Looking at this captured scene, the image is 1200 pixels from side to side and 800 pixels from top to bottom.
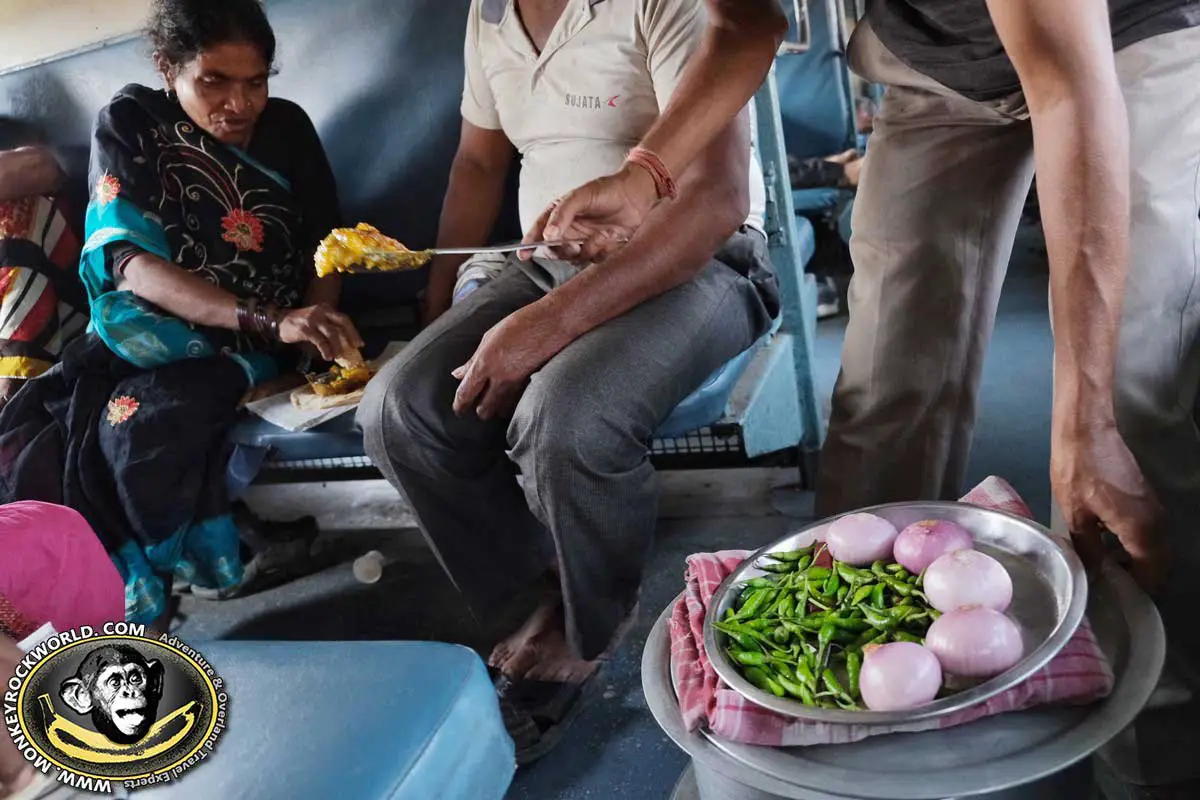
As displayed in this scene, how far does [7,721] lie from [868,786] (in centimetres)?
69

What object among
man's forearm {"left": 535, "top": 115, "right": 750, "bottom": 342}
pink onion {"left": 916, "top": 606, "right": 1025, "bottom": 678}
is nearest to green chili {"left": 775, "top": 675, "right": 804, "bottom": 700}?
pink onion {"left": 916, "top": 606, "right": 1025, "bottom": 678}

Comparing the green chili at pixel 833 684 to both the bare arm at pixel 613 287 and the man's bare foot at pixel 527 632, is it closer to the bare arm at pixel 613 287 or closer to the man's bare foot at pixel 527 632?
the bare arm at pixel 613 287

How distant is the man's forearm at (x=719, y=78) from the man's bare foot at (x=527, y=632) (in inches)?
30.5

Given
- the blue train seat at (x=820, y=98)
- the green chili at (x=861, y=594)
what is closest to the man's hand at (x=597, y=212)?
the green chili at (x=861, y=594)

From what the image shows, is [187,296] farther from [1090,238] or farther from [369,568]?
[1090,238]

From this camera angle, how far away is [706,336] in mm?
1445

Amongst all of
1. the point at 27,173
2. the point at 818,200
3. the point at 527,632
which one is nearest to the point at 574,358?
the point at 527,632

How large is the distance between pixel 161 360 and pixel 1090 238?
5.51 feet

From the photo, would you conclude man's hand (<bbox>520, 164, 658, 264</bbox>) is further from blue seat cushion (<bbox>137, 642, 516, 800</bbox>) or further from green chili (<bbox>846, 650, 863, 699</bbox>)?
green chili (<bbox>846, 650, 863, 699</bbox>)

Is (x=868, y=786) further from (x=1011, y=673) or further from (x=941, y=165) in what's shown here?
(x=941, y=165)

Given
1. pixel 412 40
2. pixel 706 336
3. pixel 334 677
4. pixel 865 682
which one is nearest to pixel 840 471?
pixel 706 336

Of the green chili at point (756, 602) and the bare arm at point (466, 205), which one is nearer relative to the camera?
the green chili at point (756, 602)

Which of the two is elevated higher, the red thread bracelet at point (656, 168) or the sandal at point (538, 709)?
the red thread bracelet at point (656, 168)

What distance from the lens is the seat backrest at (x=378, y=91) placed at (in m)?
2.04
